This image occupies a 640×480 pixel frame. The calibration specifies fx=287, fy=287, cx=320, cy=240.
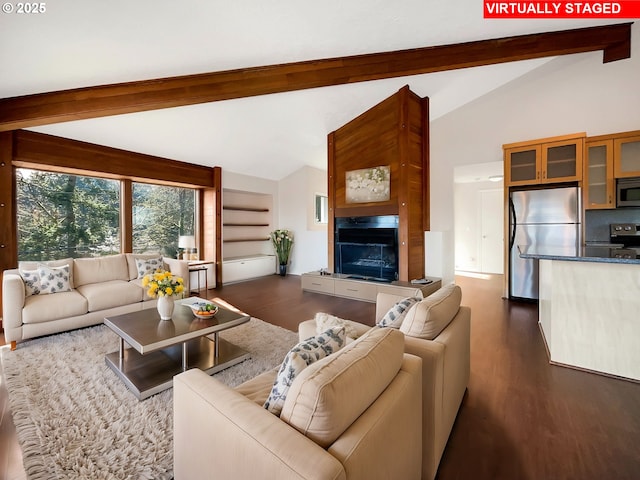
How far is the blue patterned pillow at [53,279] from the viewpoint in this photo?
3.32m

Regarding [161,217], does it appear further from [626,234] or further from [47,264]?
[626,234]

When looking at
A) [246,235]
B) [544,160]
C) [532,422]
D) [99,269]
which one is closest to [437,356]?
[532,422]

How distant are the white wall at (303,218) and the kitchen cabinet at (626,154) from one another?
16.5ft

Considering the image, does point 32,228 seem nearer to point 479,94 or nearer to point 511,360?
point 511,360

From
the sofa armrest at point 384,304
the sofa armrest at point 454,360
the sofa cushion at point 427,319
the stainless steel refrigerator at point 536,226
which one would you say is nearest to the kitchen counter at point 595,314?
the sofa armrest at point 454,360

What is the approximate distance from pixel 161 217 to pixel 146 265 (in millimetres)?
1580

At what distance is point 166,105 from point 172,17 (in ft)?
Answer: 3.74

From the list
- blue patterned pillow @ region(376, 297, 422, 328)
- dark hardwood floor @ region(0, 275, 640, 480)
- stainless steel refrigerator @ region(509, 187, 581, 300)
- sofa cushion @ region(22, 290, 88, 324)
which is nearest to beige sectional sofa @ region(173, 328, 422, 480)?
blue patterned pillow @ region(376, 297, 422, 328)

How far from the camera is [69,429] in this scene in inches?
68.4

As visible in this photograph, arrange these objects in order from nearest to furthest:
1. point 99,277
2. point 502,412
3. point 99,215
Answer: point 502,412 → point 99,277 → point 99,215

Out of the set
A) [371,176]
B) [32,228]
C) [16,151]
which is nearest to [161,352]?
[32,228]

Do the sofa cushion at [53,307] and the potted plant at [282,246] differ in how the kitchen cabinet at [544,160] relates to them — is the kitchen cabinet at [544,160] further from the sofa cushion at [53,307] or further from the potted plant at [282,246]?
the sofa cushion at [53,307]

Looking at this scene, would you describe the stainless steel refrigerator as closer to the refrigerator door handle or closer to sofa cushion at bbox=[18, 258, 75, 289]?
the refrigerator door handle

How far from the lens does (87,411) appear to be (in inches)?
75.0
